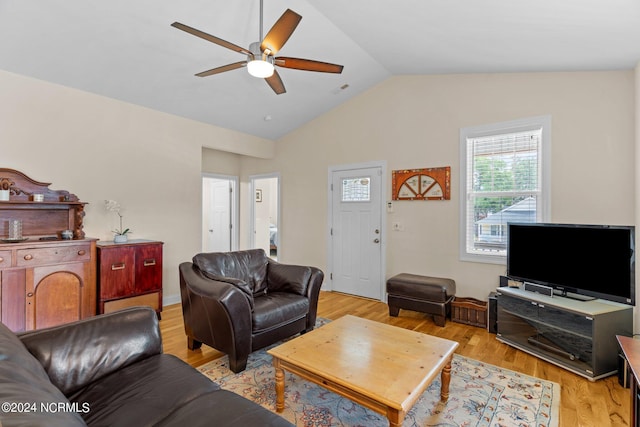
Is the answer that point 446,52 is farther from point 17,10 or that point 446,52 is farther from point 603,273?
point 17,10

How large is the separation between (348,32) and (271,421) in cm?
342

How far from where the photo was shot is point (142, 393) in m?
1.45

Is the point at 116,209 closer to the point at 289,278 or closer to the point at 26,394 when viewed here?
the point at 289,278

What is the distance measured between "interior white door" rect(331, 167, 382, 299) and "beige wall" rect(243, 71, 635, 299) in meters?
0.20

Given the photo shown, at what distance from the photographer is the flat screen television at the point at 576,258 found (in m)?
2.51

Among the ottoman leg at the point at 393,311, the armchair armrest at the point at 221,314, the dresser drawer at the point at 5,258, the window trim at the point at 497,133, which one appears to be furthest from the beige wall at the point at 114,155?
the window trim at the point at 497,133

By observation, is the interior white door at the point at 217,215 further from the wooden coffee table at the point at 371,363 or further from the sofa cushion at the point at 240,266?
the wooden coffee table at the point at 371,363

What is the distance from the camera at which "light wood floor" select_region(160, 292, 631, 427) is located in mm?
2059

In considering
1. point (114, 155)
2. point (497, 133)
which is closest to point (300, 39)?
point (497, 133)

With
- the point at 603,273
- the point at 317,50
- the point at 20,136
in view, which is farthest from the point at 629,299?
the point at 20,136

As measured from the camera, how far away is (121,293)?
3520 millimetres

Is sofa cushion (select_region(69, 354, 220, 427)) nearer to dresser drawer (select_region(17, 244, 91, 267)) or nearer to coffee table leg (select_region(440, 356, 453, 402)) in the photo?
coffee table leg (select_region(440, 356, 453, 402))

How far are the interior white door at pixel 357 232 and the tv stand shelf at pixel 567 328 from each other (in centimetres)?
188

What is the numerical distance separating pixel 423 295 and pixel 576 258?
4.91 ft
